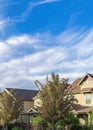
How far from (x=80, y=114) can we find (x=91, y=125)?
24.5ft

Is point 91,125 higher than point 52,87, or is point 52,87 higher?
point 52,87

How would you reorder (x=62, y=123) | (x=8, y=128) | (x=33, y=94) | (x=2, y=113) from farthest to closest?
(x=33, y=94), (x=8, y=128), (x=2, y=113), (x=62, y=123)

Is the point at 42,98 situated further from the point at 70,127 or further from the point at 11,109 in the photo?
the point at 11,109

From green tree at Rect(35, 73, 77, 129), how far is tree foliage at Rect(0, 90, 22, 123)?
14.0 meters

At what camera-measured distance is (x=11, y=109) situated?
57500mm

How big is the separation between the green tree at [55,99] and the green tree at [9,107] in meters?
14.0

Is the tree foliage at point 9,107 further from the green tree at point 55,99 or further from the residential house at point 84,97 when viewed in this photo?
the green tree at point 55,99

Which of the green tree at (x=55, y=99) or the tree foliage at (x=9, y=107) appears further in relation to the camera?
the tree foliage at (x=9, y=107)

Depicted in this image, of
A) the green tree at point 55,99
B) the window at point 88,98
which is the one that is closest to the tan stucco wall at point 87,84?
the window at point 88,98

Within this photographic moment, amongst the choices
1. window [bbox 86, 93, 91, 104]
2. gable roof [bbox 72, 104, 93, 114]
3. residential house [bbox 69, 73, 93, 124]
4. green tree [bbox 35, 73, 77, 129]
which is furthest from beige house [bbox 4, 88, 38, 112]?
green tree [bbox 35, 73, 77, 129]

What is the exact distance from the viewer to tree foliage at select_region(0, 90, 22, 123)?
5734 cm

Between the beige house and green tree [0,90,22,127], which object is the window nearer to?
green tree [0,90,22,127]

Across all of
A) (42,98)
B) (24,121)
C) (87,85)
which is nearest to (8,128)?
(24,121)

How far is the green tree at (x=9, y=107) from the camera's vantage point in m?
57.3
